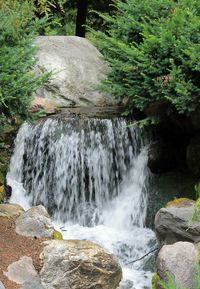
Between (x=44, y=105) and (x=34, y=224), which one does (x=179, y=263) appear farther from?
(x=44, y=105)

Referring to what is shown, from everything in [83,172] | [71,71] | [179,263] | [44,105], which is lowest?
[179,263]

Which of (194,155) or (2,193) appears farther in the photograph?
(194,155)

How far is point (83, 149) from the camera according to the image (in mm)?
9836

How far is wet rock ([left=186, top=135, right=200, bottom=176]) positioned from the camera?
9.20m

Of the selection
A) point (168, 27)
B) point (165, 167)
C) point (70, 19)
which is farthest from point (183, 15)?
point (70, 19)

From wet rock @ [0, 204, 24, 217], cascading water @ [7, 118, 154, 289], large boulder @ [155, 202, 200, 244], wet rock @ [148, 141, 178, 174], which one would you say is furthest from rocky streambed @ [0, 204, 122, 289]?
wet rock @ [148, 141, 178, 174]

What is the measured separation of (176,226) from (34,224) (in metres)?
2.15

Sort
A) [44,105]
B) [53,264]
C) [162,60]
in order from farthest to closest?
1. [44,105]
2. [162,60]
3. [53,264]

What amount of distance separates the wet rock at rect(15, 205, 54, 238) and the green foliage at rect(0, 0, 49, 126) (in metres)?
1.57

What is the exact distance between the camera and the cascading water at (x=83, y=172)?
9328 millimetres

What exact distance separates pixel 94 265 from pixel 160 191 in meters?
3.43

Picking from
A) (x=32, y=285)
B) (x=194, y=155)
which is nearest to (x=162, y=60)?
(x=194, y=155)

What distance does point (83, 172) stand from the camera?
9758 millimetres

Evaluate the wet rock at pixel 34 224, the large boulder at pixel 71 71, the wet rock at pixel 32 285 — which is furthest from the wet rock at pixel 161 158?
the wet rock at pixel 32 285
